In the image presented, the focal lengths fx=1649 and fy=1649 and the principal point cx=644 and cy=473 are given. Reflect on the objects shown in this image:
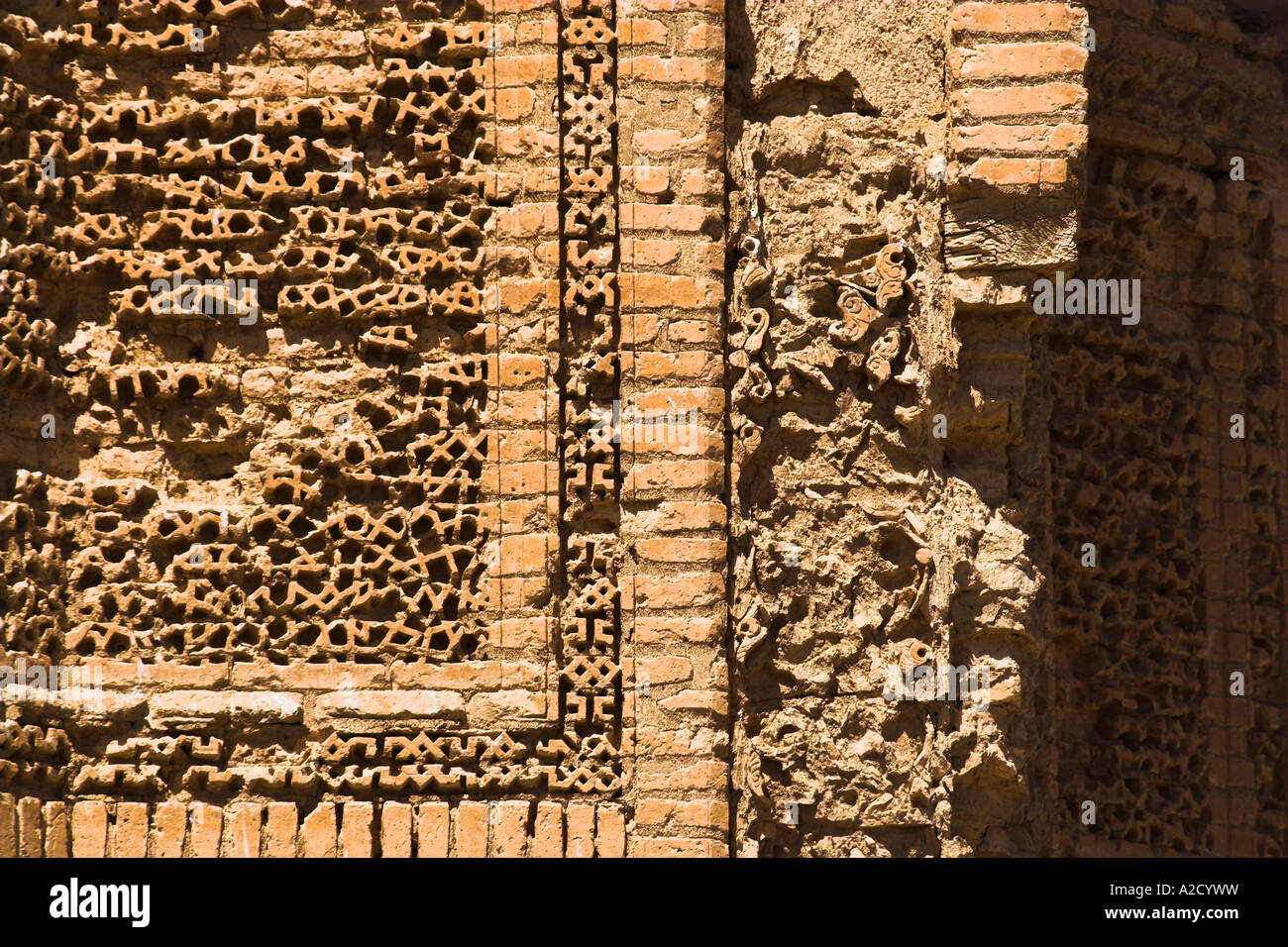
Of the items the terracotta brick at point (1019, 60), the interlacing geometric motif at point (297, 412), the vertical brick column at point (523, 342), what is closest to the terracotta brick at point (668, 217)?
the interlacing geometric motif at point (297, 412)

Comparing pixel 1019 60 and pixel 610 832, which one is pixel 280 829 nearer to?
pixel 610 832

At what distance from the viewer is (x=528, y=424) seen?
17.9ft

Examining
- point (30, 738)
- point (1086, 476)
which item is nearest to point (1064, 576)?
point (1086, 476)

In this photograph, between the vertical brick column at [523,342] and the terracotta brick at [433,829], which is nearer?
the terracotta brick at [433,829]

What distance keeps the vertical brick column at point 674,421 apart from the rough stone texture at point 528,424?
1 cm

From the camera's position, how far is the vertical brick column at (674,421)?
528cm

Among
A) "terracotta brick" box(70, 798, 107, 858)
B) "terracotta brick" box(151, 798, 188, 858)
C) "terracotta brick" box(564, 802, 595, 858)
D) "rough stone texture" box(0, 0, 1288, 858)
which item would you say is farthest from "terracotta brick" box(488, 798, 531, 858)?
"terracotta brick" box(70, 798, 107, 858)

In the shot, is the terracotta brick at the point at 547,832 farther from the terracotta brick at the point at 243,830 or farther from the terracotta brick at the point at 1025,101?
the terracotta brick at the point at 1025,101

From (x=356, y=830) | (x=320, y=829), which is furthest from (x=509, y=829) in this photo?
(x=320, y=829)

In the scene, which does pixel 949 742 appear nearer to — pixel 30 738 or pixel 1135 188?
pixel 1135 188

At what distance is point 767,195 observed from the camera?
5656 millimetres

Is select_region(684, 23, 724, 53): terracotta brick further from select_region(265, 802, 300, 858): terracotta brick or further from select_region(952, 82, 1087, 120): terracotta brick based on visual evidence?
select_region(265, 802, 300, 858): terracotta brick


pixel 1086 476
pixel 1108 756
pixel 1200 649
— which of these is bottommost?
pixel 1108 756

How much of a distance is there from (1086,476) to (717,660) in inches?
72.7
